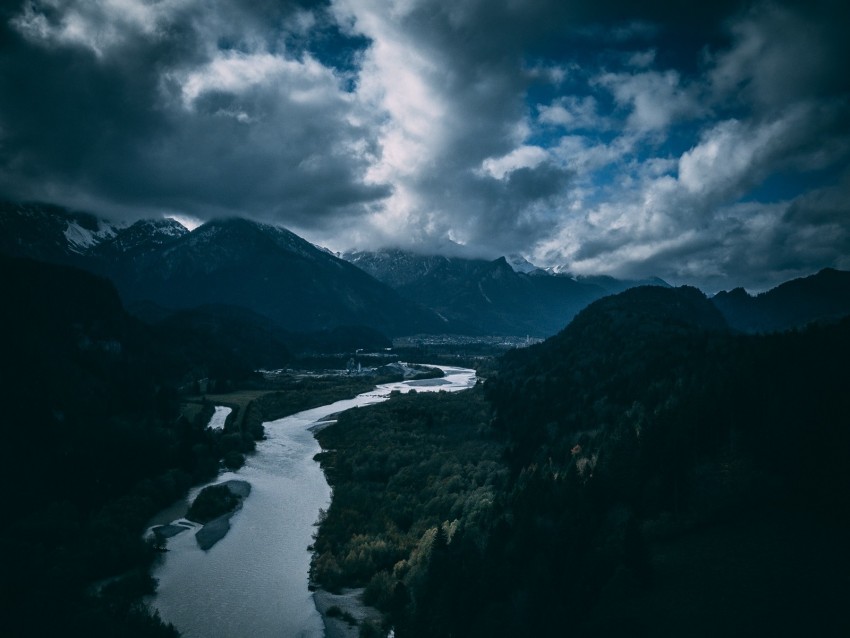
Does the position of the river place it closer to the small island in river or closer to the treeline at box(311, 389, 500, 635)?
the small island in river

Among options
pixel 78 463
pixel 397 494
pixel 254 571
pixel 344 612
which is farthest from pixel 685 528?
pixel 78 463

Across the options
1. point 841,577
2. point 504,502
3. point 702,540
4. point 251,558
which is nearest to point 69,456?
point 251,558

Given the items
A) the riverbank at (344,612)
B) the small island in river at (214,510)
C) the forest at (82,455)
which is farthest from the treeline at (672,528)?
the forest at (82,455)

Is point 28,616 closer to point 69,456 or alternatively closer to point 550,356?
point 69,456

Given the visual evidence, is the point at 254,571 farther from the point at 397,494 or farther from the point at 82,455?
the point at 82,455

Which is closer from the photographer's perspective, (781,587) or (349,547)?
(781,587)

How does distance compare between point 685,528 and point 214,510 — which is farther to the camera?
point 214,510
